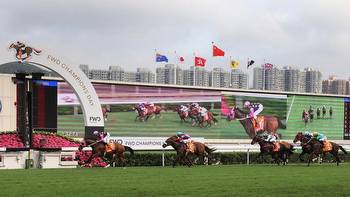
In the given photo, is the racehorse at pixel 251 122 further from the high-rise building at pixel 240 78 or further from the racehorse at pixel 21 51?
the racehorse at pixel 21 51

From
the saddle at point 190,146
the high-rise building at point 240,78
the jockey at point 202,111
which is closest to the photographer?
the saddle at point 190,146

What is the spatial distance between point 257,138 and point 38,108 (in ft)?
36.1

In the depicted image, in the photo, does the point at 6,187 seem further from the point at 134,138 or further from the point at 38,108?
the point at 134,138

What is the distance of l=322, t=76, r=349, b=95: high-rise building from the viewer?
75188mm

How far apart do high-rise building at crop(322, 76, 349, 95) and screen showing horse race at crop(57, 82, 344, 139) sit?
3450cm

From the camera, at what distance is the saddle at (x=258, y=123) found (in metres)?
38.2

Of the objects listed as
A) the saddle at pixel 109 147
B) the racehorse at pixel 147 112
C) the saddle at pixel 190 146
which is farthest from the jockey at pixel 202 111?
the saddle at pixel 109 147

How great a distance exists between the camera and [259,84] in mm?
61344

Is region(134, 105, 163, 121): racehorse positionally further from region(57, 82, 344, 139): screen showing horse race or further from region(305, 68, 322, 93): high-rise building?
region(305, 68, 322, 93): high-rise building

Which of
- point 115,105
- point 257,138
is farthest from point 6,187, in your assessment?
point 115,105

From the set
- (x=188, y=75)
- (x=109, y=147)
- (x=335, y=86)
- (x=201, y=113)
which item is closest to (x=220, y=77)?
(x=188, y=75)

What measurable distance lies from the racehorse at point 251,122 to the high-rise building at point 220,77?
521 inches

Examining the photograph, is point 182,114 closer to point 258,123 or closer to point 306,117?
point 258,123

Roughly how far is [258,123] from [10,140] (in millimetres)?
19865
